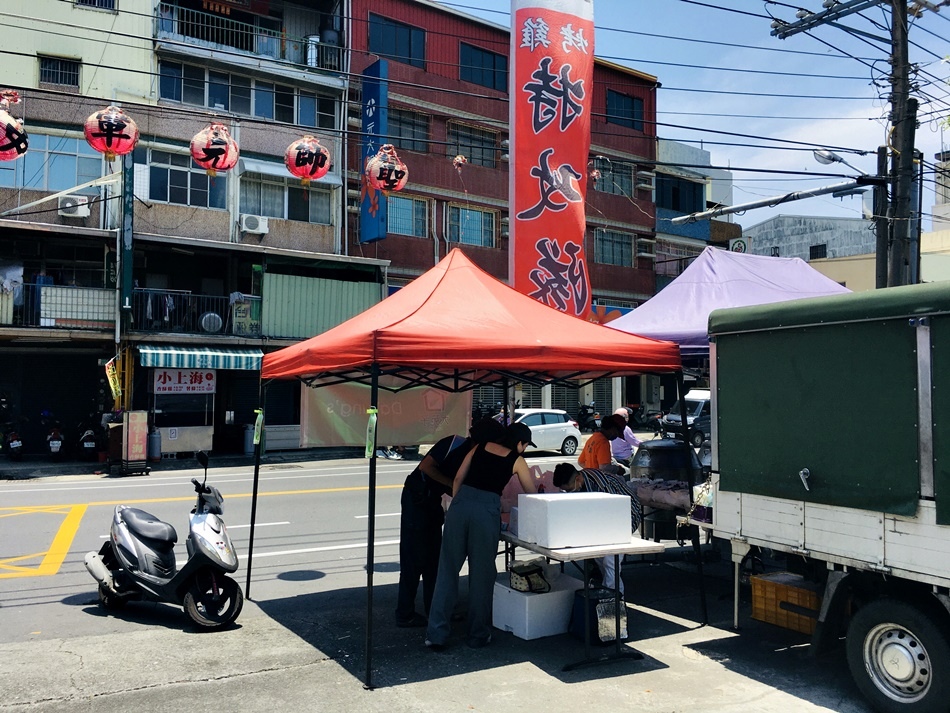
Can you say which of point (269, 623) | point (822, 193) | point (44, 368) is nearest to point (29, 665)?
point (269, 623)

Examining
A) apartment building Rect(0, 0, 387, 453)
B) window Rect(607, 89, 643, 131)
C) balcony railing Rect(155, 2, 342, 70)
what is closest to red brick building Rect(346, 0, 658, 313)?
window Rect(607, 89, 643, 131)

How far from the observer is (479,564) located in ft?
21.3

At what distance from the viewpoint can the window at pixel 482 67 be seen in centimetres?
3115

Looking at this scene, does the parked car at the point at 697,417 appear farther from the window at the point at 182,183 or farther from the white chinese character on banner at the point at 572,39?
the window at the point at 182,183

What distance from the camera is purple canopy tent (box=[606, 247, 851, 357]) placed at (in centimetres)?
1031

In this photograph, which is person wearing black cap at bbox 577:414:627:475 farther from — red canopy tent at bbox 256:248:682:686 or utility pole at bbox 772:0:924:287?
utility pole at bbox 772:0:924:287

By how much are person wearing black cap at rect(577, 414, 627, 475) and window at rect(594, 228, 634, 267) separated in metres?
26.3

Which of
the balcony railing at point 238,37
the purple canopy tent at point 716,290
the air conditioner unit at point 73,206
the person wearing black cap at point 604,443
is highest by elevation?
the balcony railing at point 238,37

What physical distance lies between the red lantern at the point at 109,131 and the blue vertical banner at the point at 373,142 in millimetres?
9617

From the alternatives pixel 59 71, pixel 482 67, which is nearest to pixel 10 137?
pixel 59 71

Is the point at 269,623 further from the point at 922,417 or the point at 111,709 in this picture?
the point at 922,417

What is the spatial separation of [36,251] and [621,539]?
22048 millimetres

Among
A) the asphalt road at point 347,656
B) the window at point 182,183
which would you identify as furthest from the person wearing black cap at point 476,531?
the window at point 182,183

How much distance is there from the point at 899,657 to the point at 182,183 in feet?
77.4
